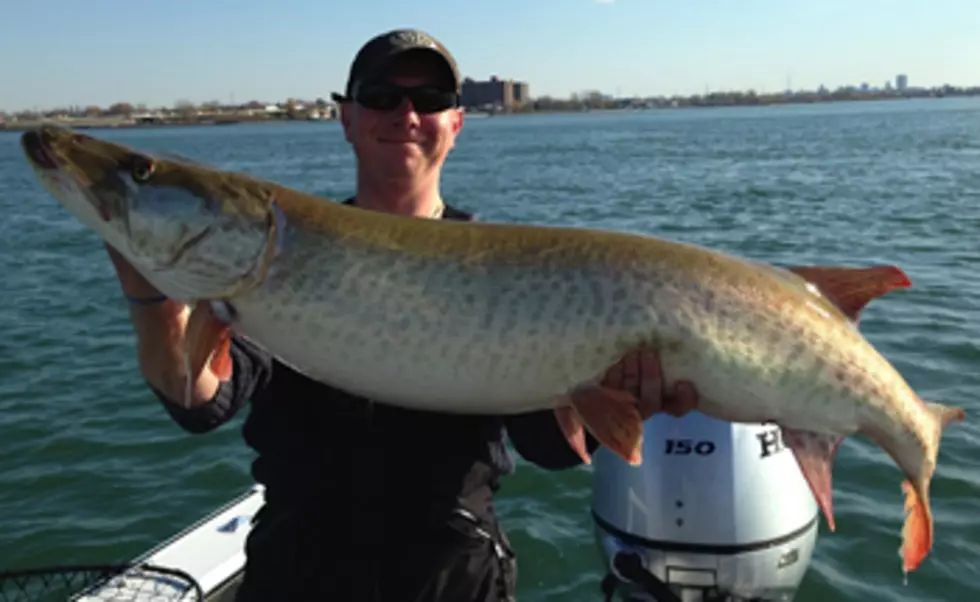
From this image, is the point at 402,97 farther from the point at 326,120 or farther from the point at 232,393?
the point at 326,120

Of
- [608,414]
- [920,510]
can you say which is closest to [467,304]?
[608,414]

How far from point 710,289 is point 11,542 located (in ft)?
17.1

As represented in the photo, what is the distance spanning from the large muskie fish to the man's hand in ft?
0.10

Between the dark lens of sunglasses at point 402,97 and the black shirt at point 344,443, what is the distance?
95 cm

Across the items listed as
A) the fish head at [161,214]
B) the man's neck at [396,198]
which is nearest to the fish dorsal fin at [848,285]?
the man's neck at [396,198]

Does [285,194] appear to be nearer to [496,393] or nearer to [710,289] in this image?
[496,393]

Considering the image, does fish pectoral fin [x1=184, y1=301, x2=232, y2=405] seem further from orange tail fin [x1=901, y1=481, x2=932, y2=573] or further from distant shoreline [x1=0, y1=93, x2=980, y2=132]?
distant shoreline [x1=0, y1=93, x2=980, y2=132]

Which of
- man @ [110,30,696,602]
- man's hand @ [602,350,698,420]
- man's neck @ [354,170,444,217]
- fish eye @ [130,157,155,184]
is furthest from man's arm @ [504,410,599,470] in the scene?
fish eye @ [130,157,155,184]

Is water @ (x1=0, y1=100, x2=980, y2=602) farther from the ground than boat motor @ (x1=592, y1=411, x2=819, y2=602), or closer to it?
closer to it

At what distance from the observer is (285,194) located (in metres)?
2.57

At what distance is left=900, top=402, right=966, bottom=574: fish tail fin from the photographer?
285 cm

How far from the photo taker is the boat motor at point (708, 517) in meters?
3.57

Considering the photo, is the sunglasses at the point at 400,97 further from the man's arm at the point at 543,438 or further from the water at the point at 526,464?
the water at the point at 526,464

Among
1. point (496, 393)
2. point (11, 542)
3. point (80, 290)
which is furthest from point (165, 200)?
point (80, 290)
